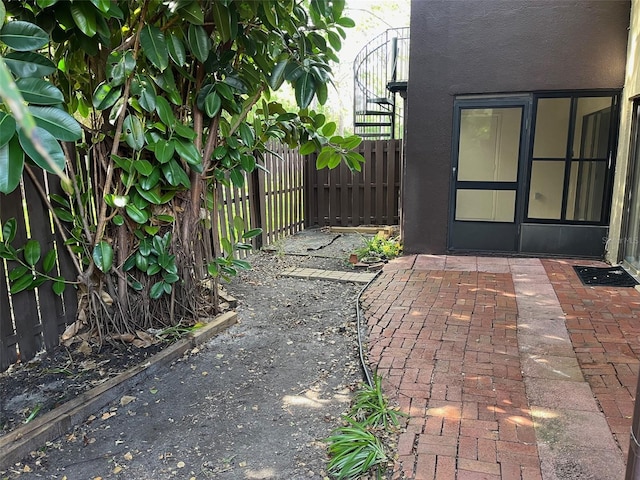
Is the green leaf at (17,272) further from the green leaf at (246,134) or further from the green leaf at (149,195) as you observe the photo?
the green leaf at (246,134)

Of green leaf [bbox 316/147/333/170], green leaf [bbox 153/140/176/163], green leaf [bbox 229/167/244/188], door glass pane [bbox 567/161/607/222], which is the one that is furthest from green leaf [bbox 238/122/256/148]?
door glass pane [bbox 567/161/607/222]

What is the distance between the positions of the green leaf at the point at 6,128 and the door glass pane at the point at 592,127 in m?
5.83

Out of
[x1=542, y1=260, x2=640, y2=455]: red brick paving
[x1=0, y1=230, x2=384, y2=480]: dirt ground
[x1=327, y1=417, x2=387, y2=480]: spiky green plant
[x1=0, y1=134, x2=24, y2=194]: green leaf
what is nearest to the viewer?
[x1=0, y1=134, x2=24, y2=194]: green leaf

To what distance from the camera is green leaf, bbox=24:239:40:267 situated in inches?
112

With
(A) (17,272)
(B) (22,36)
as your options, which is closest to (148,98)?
(B) (22,36)

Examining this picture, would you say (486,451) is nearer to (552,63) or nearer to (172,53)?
(172,53)

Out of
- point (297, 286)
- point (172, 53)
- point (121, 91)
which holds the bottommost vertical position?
point (297, 286)

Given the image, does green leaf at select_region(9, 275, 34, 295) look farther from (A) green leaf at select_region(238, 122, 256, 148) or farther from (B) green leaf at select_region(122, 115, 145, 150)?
(A) green leaf at select_region(238, 122, 256, 148)

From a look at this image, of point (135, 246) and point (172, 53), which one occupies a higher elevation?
point (172, 53)

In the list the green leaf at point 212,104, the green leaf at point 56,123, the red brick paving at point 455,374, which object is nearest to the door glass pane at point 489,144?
the red brick paving at point 455,374

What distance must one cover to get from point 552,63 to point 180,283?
16.2 feet

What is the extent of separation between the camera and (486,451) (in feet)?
7.16

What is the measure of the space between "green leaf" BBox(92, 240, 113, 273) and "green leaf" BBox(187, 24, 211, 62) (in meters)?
1.38

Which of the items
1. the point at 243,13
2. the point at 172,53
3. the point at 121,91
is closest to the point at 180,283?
the point at 121,91
